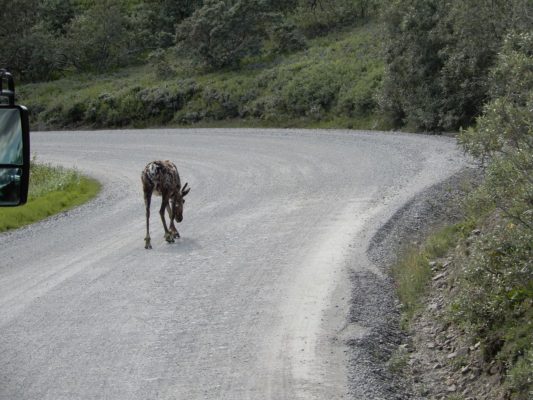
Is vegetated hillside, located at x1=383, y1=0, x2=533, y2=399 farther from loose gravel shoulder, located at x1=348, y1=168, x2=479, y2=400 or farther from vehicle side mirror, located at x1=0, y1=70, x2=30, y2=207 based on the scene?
vehicle side mirror, located at x1=0, y1=70, x2=30, y2=207

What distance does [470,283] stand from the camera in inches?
402

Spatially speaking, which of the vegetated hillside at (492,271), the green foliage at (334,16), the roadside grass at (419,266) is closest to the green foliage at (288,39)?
the green foliage at (334,16)

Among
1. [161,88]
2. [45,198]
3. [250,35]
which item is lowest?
[45,198]

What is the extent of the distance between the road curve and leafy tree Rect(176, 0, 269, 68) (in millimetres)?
19638

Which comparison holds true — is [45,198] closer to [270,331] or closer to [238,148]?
[238,148]

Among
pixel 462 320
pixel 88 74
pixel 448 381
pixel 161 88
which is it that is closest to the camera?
pixel 448 381

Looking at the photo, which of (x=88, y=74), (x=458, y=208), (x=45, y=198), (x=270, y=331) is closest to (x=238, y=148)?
(x=45, y=198)

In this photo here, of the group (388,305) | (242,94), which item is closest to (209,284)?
(388,305)

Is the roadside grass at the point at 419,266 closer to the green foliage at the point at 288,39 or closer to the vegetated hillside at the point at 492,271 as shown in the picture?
the vegetated hillside at the point at 492,271

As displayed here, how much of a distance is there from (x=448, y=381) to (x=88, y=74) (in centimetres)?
4743

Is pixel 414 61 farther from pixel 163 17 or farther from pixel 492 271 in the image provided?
pixel 163 17

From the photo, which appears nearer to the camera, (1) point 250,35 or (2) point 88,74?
(1) point 250,35

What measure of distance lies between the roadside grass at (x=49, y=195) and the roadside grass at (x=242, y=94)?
494 inches

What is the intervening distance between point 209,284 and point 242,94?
28.5 m
